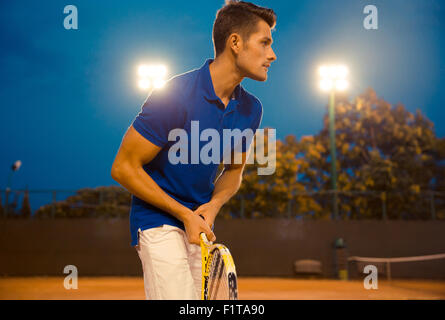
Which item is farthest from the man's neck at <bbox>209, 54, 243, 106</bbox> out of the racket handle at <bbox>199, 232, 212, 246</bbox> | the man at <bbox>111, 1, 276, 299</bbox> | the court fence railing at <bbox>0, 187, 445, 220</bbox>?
the court fence railing at <bbox>0, 187, 445, 220</bbox>

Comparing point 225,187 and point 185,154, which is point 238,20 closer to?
point 185,154

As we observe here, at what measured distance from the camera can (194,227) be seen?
94.9 inches

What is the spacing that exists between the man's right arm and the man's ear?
0.66 meters

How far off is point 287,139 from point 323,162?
2.33 metres

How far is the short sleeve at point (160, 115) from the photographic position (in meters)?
2.37

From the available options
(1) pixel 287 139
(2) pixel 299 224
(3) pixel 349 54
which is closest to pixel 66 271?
(2) pixel 299 224

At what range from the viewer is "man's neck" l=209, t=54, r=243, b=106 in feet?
8.69

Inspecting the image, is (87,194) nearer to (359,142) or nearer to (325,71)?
(325,71)

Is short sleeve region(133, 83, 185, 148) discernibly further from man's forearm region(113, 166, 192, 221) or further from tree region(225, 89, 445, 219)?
→ tree region(225, 89, 445, 219)

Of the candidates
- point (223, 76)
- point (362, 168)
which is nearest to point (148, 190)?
point (223, 76)

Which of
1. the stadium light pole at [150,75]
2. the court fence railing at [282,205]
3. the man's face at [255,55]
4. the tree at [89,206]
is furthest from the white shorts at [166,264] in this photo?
the tree at [89,206]

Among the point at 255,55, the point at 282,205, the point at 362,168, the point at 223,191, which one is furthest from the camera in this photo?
the point at 362,168

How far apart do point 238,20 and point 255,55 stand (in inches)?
8.4

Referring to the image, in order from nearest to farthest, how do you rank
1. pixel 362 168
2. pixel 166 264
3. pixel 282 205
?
pixel 166 264 → pixel 282 205 → pixel 362 168
